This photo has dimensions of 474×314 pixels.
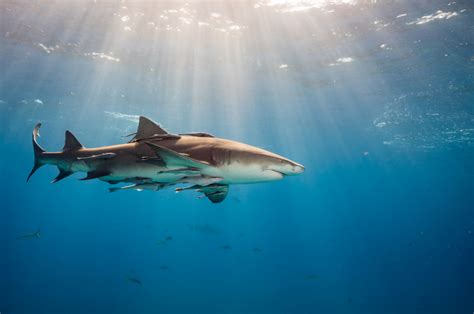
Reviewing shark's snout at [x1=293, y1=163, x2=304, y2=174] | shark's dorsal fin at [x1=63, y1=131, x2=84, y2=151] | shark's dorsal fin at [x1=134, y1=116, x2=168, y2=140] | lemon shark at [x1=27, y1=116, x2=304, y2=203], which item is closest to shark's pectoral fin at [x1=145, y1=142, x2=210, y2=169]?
lemon shark at [x1=27, y1=116, x2=304, y2=203]

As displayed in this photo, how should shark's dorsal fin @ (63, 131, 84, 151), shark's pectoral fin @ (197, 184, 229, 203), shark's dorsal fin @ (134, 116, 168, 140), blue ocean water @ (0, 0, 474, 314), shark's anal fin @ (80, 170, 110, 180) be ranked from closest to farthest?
shark's anal fin @ (80, 170, 110, 180), shark's pectoral fin @ (197, 184, 229, 203), shark's dorsal fin @ (134, 116, 168, 140), shark's dorsal fin @ (63, 131, 84, 151), blue ocean water @ (0, 0, 474, 314)

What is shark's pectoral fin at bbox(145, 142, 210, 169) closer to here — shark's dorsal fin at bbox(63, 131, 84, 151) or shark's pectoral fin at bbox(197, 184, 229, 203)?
shark's pectoral fin at bbox(197, 184, 229, 203)

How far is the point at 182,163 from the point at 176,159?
0.12 meters

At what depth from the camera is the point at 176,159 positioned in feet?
9.70

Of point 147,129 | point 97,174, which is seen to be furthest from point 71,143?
point 147,129

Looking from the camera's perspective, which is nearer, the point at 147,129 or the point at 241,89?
the point at 147,129

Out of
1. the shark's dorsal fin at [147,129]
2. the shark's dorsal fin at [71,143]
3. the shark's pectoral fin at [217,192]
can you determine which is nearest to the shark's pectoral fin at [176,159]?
the shark's pectoral fin at [217,192]

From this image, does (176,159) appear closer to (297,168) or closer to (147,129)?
(297,168)

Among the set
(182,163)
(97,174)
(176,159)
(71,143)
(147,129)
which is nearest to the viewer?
(176,159)

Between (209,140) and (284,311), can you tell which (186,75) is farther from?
(284,311)

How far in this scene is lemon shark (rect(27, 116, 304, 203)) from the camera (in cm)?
312

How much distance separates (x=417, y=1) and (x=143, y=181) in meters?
15.8

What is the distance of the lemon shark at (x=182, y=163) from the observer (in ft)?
10.2

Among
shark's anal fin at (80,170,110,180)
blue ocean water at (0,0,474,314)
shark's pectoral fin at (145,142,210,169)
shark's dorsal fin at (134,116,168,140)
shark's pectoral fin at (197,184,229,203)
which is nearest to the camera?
shark's pectoral fin at (145,142,210,169)
